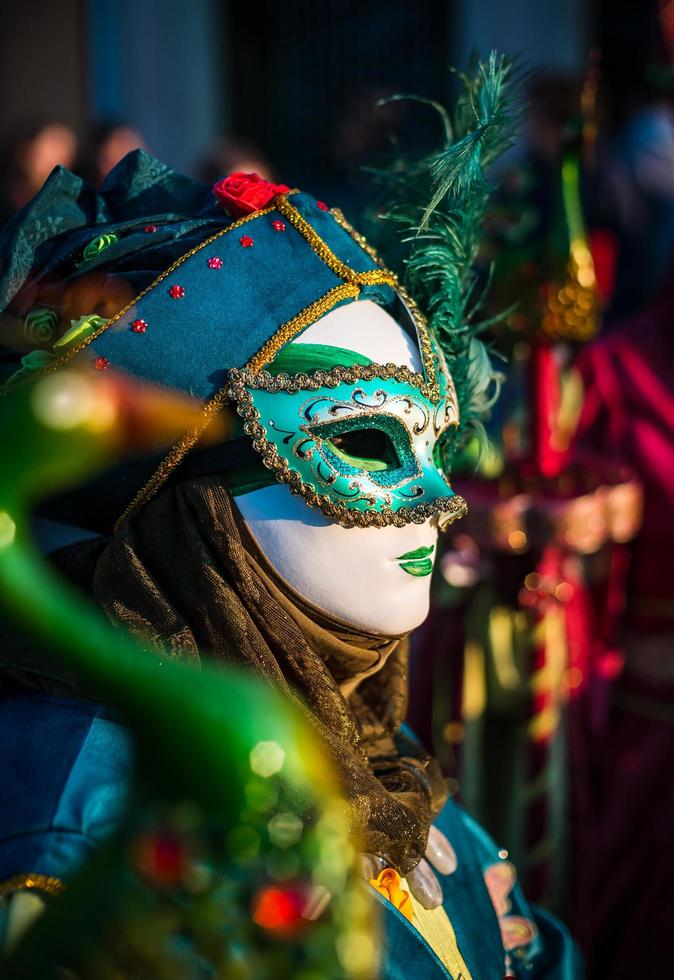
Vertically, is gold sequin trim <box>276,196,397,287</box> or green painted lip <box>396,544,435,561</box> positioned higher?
gold sequin trim <box>276,196,397,287</box>

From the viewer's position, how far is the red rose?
1516 mm

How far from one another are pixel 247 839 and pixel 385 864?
0.47 m

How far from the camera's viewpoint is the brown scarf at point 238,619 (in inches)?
53.5

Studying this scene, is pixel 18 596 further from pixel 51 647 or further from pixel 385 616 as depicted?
pixel 385 616

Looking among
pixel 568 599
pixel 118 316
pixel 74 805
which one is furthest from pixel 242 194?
pixel 568 599

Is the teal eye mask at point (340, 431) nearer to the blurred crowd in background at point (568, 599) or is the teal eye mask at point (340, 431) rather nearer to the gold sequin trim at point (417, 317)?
the gold sequin trim at point (417, 317)

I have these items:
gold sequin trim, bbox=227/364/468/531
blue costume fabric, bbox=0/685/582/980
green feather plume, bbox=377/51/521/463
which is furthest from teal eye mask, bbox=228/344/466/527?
blue costume fabric, bbox=0/685/582/980

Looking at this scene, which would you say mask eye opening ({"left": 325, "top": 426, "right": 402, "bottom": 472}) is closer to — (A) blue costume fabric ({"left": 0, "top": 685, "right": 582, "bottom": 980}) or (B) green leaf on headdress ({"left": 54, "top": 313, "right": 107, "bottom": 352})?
(B) green leaf on headdress ({"left": 54, "top": 313, "right": 107, "bottom": 352})

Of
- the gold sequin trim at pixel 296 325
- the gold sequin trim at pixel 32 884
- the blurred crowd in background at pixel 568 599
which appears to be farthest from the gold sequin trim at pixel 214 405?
the blurred crowd in background at pixel 568 599

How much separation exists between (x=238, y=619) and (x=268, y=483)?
0.61ft

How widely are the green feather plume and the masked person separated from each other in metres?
0.10

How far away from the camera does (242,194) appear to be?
4.98 feet

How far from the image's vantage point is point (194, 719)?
0.94 metres

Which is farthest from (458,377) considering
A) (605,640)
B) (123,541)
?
(605,640)
